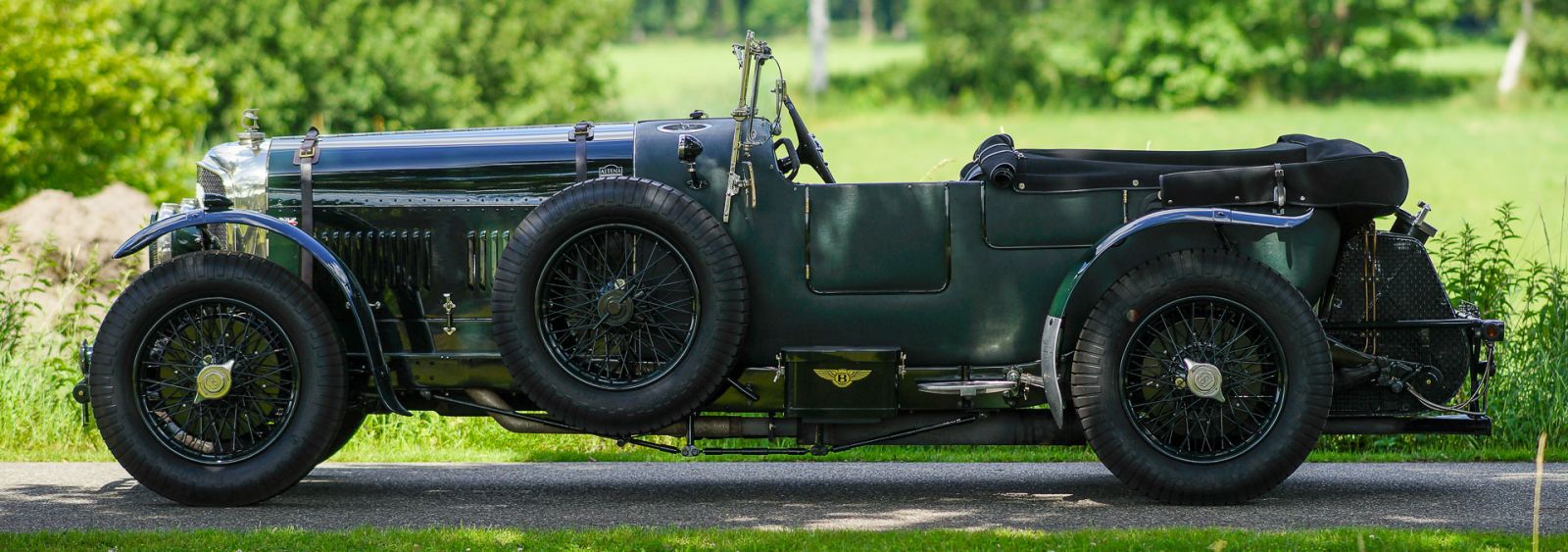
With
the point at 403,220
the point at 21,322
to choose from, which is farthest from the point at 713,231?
Answer: the point at 21,322

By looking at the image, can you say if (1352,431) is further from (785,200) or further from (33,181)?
(33,181)

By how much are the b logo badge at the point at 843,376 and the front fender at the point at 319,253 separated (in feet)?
5.38

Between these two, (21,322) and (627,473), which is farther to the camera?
(21,322)

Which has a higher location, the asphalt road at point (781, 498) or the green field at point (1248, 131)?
the green field at point (1248, 131)

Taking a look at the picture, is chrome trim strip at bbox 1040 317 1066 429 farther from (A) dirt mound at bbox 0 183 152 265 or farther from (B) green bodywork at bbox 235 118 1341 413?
(A) dirt mound at bbox 0 183 152 265

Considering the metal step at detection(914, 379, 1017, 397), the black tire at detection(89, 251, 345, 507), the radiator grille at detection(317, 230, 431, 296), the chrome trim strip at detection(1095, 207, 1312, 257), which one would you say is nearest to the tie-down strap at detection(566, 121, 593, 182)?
the radiator grille at detection(317, 230, 431, 296)

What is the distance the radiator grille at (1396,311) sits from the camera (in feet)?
20.3

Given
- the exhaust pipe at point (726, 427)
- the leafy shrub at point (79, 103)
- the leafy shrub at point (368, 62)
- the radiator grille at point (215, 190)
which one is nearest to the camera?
the exhaust pipe at point (726, 427)

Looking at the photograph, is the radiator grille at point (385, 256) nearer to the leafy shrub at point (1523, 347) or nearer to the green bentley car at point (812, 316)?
the green bentley car at point (812, 316)

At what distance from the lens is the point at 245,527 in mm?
5809

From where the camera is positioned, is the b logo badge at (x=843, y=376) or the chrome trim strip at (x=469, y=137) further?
the chrome trim strip at (x=469, y=137)

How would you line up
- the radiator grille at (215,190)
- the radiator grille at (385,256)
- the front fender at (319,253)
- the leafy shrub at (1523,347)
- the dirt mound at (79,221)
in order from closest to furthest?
the front fender at (319,253), the radiator grille at (385,256), the radiator grille at (215,190), the leafy shrub at (1523,347), the dirt mound at (79,221)

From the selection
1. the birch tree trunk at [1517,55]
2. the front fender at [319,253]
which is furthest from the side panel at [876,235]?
the birch tree trunk at [1517,55]

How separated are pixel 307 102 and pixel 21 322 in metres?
16.9
